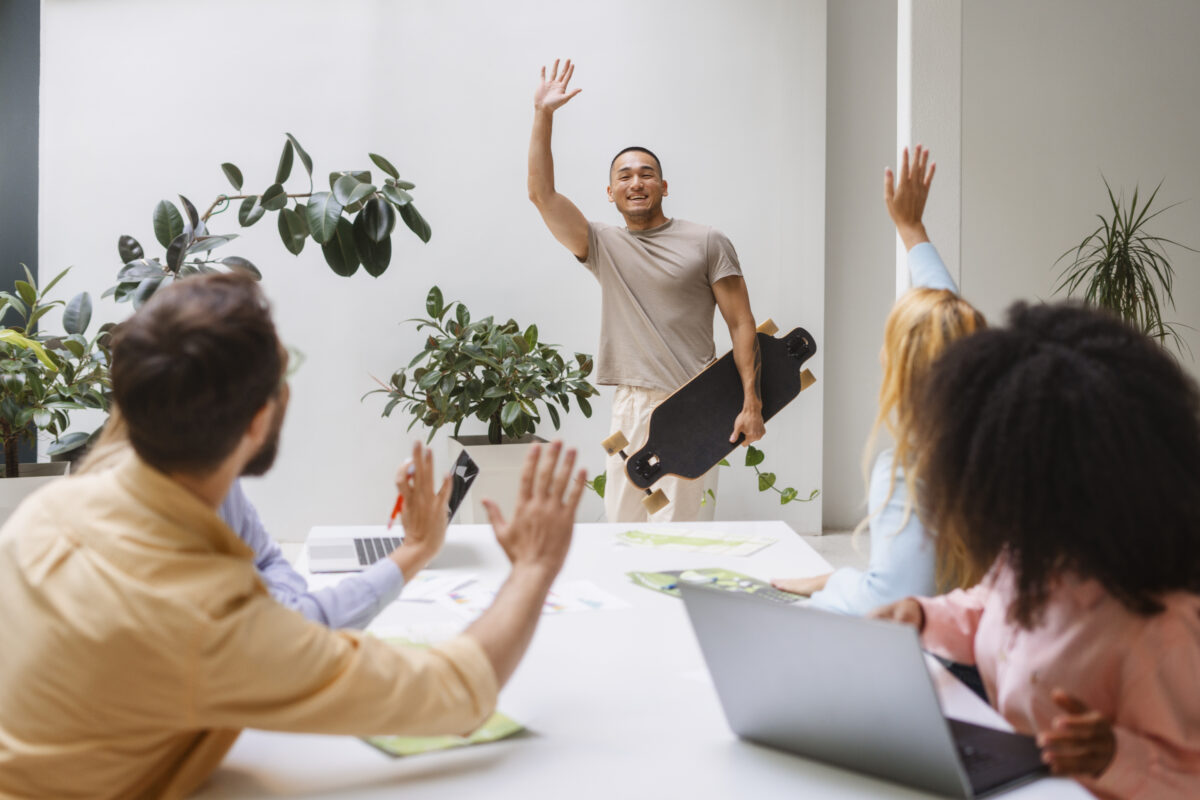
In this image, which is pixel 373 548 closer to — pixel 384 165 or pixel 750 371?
pixel 750 371

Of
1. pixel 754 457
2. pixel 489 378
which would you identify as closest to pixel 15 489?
pixel 489 378

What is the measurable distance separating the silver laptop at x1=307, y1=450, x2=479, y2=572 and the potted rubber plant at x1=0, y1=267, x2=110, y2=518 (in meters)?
1.78

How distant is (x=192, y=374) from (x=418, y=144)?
4387 mm

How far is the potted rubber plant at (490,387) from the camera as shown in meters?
4.48

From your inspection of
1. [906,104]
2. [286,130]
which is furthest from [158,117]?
[906,104]

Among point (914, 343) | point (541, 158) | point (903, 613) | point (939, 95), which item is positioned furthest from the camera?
point (541, 158)

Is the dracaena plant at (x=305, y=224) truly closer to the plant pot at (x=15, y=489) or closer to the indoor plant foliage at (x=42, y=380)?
the indoor plant foliage at (x=42, y=380)

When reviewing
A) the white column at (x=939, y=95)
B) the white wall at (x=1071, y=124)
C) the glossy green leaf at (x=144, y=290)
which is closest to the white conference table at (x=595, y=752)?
the white column at (x=939, y=95)

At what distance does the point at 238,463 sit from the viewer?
1.08 meters

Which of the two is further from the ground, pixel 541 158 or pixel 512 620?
pixel 541 158

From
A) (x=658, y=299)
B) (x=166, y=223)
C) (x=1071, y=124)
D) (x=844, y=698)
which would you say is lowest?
(x=844, y=698)

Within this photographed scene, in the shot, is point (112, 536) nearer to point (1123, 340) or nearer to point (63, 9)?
point (1123, 340)

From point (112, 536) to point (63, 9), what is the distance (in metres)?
4.96

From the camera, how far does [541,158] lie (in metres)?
3.53
